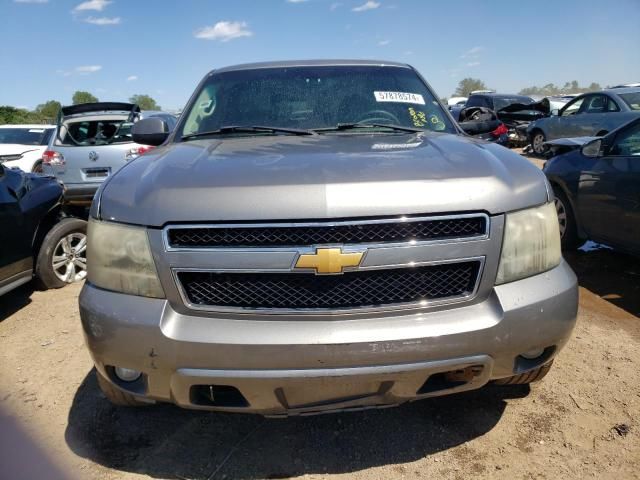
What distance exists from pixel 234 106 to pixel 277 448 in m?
2.10

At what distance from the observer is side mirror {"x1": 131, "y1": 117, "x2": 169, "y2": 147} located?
343 cm

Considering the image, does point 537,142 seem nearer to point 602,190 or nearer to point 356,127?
point 602,190

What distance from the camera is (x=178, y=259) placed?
6.23 feet

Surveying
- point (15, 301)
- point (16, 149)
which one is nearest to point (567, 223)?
point (15, 301)

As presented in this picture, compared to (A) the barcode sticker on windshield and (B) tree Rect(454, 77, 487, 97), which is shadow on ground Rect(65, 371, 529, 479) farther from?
(B) tree Rect(454, 77, 487, 97)

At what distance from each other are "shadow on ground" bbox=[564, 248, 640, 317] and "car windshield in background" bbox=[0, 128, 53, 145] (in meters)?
11.3

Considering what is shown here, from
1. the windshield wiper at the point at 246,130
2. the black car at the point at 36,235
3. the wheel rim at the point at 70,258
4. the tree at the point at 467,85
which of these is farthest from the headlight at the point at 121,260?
the tree at the point at 467,85

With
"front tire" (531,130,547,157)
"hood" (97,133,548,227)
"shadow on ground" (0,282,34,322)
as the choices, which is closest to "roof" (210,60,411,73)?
"hood" (97,133,548,227)

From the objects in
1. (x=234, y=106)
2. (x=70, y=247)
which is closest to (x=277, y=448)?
(x=234, y=106)

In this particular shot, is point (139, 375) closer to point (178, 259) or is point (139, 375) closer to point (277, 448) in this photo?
point (178, 259)

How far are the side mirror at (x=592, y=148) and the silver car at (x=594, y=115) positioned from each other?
6733 mm

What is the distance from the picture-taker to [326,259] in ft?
6.05

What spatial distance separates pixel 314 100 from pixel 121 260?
1.72 m

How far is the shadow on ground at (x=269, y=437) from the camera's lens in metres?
2.30
